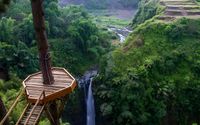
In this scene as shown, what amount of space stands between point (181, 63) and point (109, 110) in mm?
8102

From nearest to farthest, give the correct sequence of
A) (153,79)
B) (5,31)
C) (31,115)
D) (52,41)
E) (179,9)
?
(31,115), (5,31), (153,79), (52,41), (179,9)

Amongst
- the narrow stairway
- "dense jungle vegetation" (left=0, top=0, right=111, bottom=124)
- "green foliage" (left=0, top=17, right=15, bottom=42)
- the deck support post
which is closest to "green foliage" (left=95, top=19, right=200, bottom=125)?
"dense jungle vegetation" (left=0, top=0, right=111, bottom=124)

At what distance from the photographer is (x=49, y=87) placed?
12.9 m

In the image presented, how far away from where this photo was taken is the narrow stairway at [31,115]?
11797 mm

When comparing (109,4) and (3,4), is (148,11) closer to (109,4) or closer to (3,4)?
(109,4)

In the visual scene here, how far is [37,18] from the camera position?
12117 mm

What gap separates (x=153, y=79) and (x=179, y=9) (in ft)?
40.3

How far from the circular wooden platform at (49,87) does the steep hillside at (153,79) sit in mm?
12531

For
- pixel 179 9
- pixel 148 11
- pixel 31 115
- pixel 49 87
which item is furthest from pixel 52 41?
pixel 31 115

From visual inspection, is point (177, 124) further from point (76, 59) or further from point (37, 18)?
point (37, 18)

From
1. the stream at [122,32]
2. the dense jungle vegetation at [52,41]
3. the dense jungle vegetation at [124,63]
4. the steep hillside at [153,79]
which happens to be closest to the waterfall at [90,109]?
the dense jungle vegetation at [124,63]

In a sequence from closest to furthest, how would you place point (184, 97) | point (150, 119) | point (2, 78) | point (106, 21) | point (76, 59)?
1. point (2, 78)
2. point (150, 119)
3. point (184, 97)
4. point (76, 59)
5. point (106, 21)

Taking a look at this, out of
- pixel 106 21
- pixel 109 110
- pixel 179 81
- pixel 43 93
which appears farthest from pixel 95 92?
pixel 106 21

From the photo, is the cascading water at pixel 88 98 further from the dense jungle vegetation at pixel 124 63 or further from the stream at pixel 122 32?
the stream at pixel 122 32
